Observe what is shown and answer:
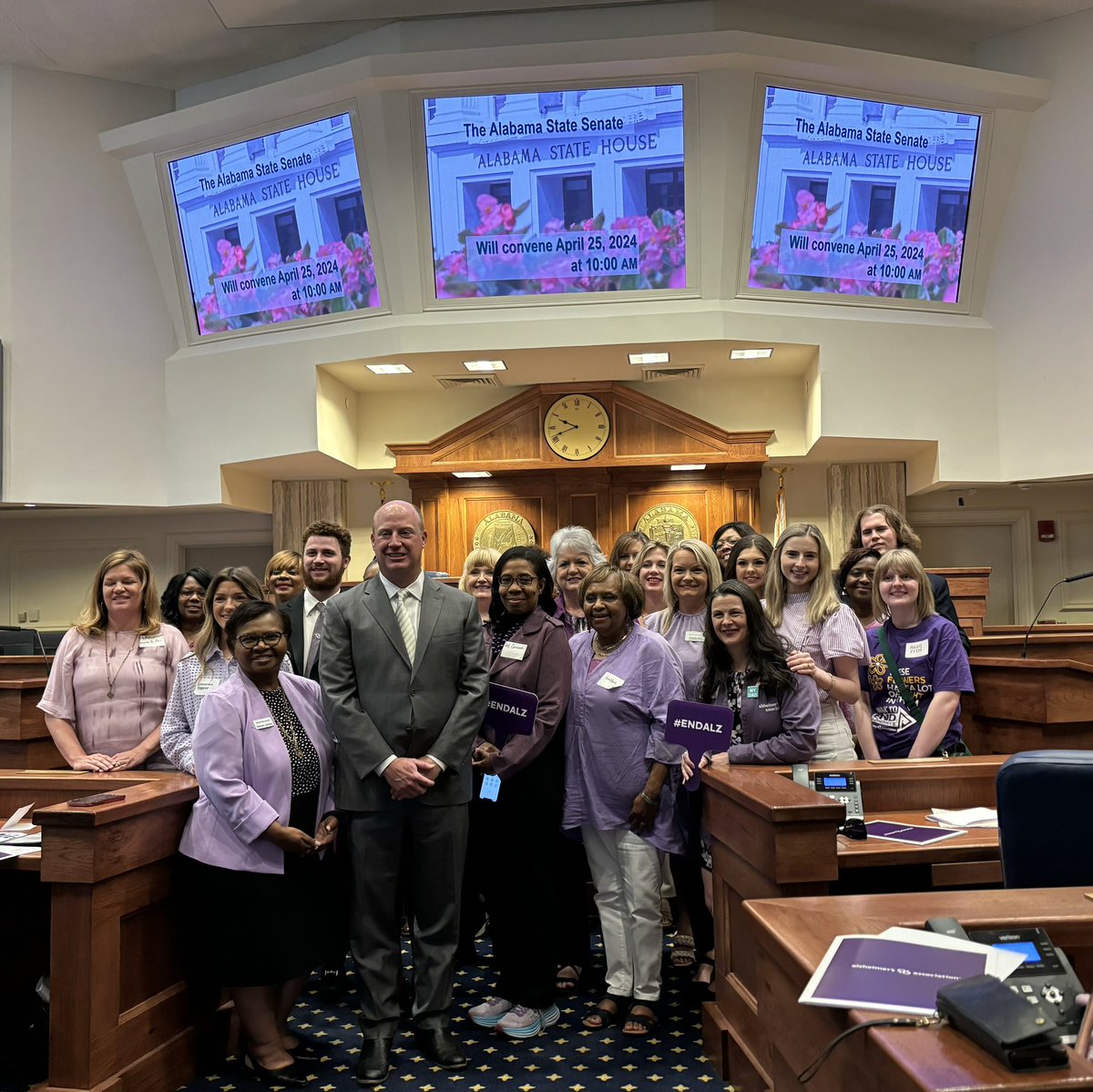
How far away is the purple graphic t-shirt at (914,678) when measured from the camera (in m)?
3.46

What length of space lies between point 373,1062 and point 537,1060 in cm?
47

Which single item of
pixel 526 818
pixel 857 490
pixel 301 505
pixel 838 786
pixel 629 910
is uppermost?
pixel 857 490

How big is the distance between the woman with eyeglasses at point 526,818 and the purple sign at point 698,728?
0.40m

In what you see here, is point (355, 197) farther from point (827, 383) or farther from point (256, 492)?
point (827, 383)

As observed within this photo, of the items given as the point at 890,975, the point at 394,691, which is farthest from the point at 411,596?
the point at 890,975

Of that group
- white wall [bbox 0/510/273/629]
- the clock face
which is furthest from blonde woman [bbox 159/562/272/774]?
white wall [bbox 0/510/273/629]

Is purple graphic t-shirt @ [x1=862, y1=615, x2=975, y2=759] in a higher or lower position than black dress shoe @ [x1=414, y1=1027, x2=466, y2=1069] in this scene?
Answer: higher

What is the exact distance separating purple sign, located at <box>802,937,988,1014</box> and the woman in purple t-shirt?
6.91ft

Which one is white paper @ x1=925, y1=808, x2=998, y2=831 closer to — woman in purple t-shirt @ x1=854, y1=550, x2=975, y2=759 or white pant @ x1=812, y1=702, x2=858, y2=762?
white pant @ x1=812, y1=702, x2=858, y2=762

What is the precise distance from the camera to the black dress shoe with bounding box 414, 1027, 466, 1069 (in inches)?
115

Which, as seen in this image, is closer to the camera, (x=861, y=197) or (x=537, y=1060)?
(x=537, y=1060)

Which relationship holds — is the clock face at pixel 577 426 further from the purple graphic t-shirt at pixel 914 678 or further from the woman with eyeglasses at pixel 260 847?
the woman with eyeglasses at pixel 260 847

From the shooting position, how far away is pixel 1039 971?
4.50 ft

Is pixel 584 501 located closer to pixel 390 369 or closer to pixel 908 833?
pixel 390 369
